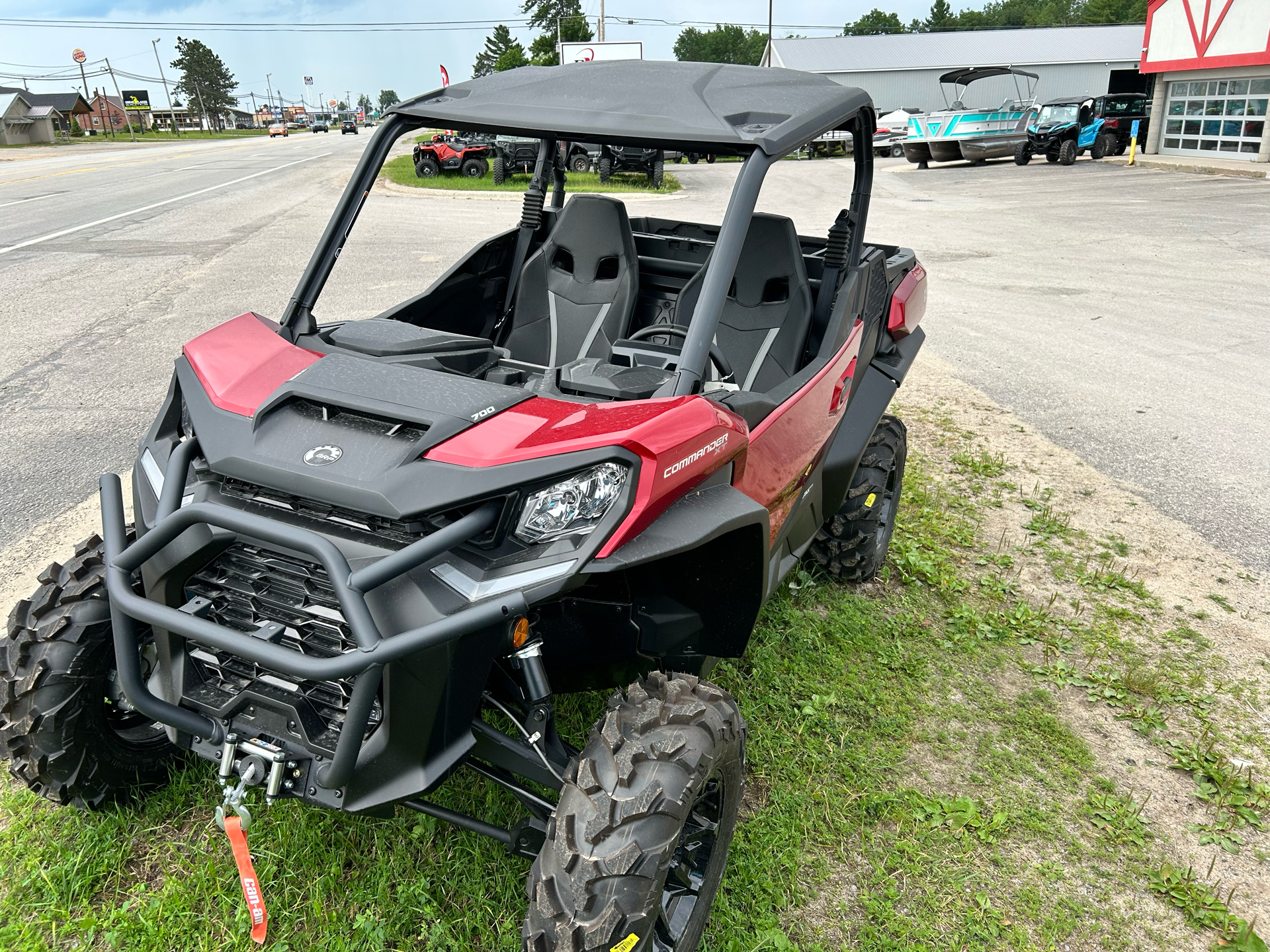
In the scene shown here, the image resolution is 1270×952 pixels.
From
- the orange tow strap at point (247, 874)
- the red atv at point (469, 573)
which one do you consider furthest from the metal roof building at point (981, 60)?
the orange tow strap at point (247, 874)

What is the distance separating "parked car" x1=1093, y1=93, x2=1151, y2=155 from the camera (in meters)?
27.0

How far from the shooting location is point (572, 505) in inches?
81.3

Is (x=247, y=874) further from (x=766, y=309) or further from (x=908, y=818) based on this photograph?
(x=766, y=309)

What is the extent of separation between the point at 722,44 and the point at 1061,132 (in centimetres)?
8836

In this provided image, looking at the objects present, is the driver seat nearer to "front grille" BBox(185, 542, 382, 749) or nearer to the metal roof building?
"front grille" BBox(185, 542, 382, 749)

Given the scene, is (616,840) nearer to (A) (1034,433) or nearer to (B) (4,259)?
(A) (1034,433)

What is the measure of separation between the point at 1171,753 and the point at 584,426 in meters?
2.49

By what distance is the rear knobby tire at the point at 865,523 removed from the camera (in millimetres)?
4023

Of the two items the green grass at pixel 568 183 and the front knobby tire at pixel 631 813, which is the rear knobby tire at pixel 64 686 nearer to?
the front knobby tire at pixel 631 813

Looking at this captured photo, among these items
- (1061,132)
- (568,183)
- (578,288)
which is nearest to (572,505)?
(578,288)

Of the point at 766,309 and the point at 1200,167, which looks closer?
the point at 766,309

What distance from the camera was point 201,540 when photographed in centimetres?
196

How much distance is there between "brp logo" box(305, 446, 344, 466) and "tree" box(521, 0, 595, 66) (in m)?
32.0

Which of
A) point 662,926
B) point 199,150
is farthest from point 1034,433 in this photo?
point 199,150
